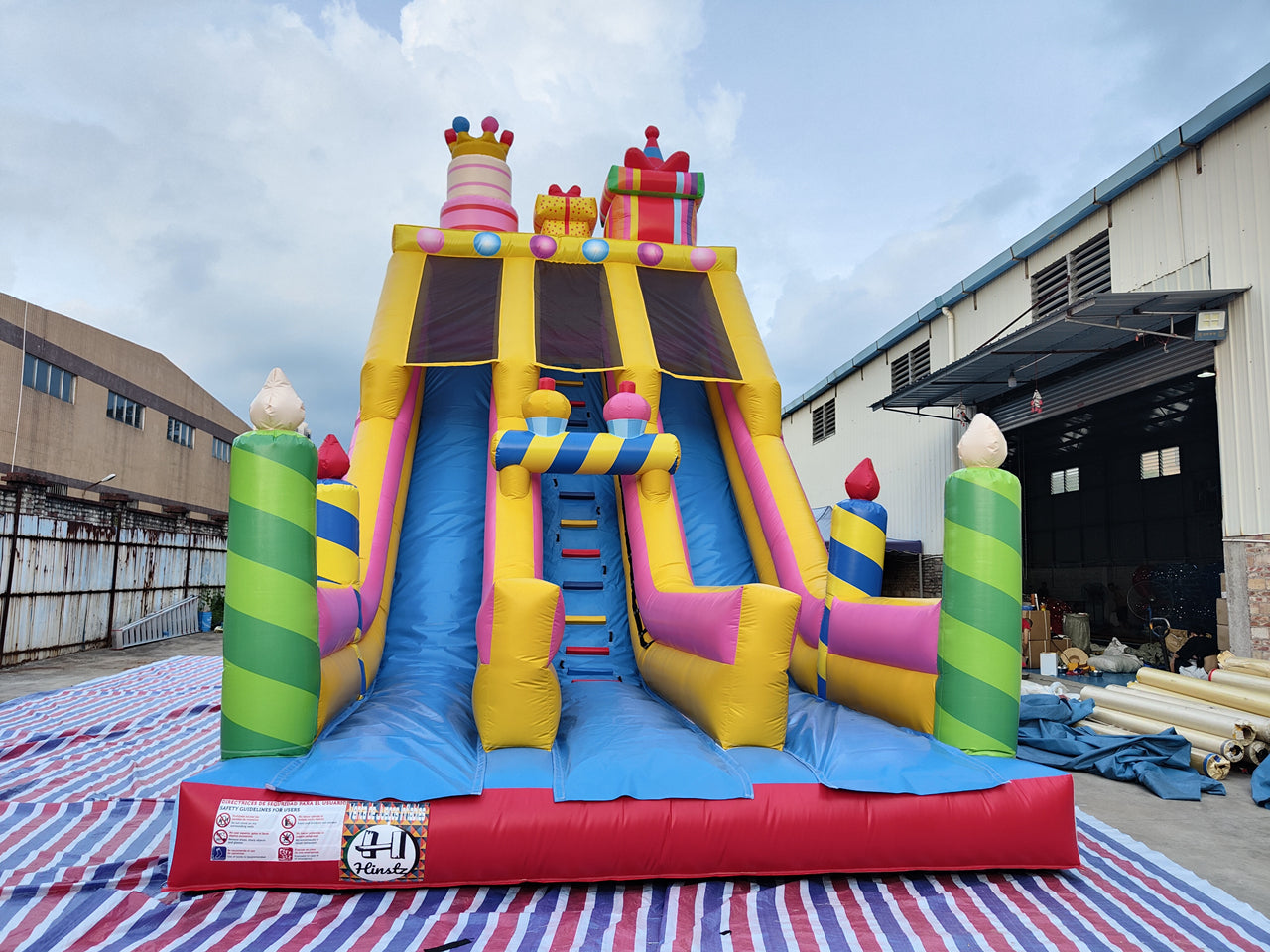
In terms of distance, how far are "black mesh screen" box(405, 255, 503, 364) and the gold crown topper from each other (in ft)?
3.33

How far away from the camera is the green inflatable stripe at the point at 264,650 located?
8.06ft

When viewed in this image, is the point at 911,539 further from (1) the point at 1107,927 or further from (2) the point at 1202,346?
(1) the point at 1107,927

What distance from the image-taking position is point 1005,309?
8.48 meters

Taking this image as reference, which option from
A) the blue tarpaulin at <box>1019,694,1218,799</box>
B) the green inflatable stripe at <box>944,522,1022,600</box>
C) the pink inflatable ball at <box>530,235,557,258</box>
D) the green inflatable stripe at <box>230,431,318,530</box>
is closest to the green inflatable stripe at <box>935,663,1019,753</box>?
the green inflatable stripe at <box>944,522,1022,600</box>

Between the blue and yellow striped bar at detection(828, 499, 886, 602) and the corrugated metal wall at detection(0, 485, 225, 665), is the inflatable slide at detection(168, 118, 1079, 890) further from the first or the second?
the corrugated metal wall at detection(0, 485, 225, 665)

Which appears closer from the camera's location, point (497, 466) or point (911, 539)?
point (497, 466)

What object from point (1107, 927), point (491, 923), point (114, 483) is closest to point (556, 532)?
point (491, 923)

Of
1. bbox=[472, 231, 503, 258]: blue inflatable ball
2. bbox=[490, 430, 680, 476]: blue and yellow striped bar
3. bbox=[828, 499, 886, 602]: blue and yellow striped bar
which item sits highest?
bbox=[472, 231, 503, 258]: blue inflatable ball

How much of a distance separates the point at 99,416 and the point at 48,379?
5.41 ft

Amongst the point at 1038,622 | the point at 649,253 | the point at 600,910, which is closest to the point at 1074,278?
the point at 1038,622

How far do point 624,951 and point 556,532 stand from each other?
286 centimetres

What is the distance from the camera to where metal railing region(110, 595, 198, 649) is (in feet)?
29.6

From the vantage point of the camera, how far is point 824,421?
44.6 feet

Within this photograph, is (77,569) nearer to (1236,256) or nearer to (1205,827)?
(1205,827)
